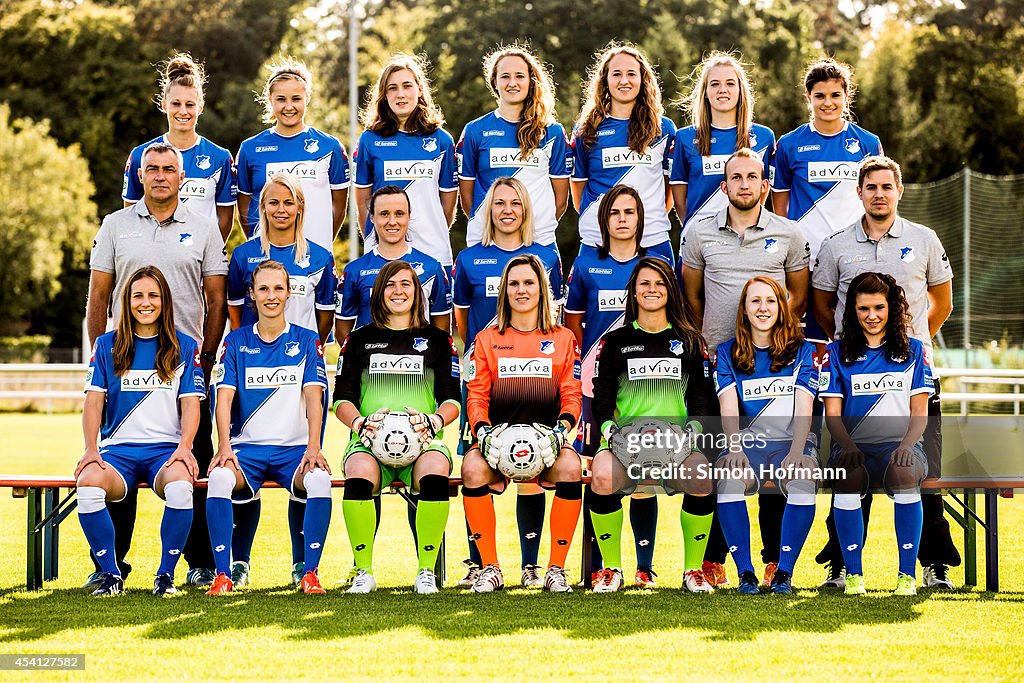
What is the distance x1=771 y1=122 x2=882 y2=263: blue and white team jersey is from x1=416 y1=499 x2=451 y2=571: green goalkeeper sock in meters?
2.63

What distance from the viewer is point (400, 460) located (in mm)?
5988

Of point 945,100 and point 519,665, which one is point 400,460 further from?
point 945,100

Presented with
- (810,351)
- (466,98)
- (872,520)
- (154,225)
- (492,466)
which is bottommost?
(872,520)

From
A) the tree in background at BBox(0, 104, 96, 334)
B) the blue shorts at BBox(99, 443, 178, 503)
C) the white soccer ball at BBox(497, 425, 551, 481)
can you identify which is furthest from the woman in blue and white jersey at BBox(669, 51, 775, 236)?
the tree in background at BBox(0, 104, 96, 334)

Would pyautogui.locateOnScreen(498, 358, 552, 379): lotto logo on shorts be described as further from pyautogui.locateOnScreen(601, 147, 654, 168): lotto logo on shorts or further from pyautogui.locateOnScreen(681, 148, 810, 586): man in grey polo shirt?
pyautogui.locateOnScreen(601, 147, 654, 168): lotto logo on shorts

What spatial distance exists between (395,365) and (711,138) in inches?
88.7

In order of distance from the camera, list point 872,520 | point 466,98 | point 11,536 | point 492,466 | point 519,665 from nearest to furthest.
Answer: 1. point 519,665
2. point 492,466
3. point 11,536
4. point 872,520
5. point 466,98

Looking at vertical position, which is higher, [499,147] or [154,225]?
[499,147]

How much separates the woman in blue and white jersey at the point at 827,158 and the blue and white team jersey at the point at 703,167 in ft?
0.70

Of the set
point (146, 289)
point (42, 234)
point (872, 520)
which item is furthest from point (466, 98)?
point (146, 289)

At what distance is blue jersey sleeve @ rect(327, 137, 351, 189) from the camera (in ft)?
24.1


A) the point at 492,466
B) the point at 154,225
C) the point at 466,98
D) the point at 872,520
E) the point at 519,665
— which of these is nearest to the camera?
the point at 519,665

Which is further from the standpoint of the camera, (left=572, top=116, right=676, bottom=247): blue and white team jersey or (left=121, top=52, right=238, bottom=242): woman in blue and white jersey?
(left=572, top=116, right=676, bottom=247): blue and white team jersey

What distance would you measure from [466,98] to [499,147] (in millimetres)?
25140
